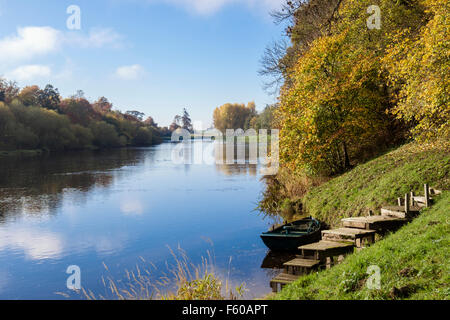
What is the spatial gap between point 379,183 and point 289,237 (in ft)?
14.8

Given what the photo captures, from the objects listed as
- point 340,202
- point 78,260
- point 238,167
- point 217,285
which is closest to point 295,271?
point 217,285

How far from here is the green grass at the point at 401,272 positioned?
5.38 m

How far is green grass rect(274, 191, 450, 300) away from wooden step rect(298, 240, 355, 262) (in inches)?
33.1

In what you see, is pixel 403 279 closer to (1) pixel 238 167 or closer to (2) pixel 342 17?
(2) pixel 342 17

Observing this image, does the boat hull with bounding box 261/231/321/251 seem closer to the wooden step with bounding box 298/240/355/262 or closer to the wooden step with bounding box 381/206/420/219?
the wooden step with bounding box 298/240/355/262

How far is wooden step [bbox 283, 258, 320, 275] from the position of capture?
8.77 meters

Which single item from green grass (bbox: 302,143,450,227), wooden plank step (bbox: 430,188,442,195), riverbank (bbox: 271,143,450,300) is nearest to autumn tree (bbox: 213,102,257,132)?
green grass (bbox: 302,143,450,227)

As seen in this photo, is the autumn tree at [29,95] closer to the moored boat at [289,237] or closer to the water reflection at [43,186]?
the water reflection at [43,186]

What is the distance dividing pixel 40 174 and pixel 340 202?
102ft

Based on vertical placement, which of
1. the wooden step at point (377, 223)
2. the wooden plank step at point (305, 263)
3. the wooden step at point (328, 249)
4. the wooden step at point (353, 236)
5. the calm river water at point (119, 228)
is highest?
the wooden step at point (377, 223)

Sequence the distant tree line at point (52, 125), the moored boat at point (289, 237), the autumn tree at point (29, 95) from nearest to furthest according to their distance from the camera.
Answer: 1. the moored boat at point (289, 237)
2. the distant tree line at point (52, 125)
3. the autumn tree at point (29, 95)

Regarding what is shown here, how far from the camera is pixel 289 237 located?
38.7 feet

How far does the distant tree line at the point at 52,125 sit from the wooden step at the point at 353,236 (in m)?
63.6

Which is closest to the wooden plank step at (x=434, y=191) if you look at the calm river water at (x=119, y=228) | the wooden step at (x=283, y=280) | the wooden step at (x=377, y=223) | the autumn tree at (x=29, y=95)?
the wooden step at (x=377, y=223)
